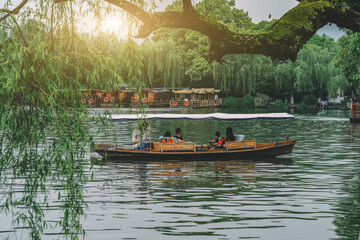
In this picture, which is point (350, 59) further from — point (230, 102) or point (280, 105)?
point (230, 102)

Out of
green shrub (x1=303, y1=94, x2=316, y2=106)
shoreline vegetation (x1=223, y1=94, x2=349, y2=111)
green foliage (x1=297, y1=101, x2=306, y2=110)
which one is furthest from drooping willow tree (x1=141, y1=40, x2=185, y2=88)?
green shrub (x1=303, y1=94, x2=316, y2=106)

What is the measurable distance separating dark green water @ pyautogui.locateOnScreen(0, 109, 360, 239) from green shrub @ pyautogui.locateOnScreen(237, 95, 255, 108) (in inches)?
2430

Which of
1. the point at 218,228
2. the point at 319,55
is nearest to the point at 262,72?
the point at 319,55

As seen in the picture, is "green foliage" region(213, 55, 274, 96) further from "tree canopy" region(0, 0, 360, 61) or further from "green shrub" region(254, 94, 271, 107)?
"tree canopy" region(0, 0, 360, 61)

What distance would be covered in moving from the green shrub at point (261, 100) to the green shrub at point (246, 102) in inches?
24.0

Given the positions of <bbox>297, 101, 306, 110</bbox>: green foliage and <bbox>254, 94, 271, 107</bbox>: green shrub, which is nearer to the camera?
<bbox>254, 94, 271, 107</bbox>: green shrub

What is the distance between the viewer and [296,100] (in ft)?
330

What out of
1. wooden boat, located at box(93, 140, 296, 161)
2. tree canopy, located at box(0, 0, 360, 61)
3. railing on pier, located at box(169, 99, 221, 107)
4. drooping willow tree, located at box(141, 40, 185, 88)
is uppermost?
drooping willow tree, located at box(141, 40, 185, 88)

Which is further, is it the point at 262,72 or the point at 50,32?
the point at 262,72

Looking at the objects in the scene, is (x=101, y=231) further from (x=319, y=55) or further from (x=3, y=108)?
(x=319, y=55)

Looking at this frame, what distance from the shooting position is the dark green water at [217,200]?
44.5ft

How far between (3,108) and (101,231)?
558 centimetres

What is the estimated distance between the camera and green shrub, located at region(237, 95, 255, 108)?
90.8 metres

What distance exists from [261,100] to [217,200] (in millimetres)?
74268
